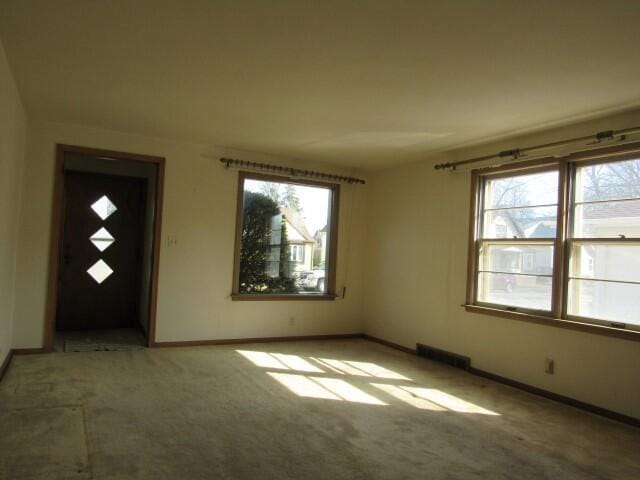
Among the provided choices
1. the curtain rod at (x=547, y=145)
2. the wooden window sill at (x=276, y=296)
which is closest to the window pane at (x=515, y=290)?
the curtain rod at (x=547, y=145)

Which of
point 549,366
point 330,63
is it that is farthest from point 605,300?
point 330,63

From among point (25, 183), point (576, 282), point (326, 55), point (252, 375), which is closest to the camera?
point (326, 55)

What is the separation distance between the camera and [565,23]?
2.24 metres

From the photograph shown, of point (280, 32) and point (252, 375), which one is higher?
point (280, 32)

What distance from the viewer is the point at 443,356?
4.89 metres

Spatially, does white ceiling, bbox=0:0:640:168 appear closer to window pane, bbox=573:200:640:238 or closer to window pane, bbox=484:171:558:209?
window pane, bbox=484:171:558:209

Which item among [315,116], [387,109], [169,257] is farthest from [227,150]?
[387,109]

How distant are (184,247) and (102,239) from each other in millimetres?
1525

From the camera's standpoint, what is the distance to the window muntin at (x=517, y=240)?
Answer: 4.02 meters

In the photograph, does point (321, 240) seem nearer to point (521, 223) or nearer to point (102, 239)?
point (521, 223)

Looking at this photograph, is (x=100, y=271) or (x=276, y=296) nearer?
(x=276, y=296)

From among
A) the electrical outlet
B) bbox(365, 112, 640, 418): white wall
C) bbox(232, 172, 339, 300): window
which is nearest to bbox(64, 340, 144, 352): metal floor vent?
bbox(232, 172, 339, 300): window

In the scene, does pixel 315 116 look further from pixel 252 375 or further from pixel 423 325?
pixel 423 325

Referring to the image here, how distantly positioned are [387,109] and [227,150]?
Result: 90.4 inches
